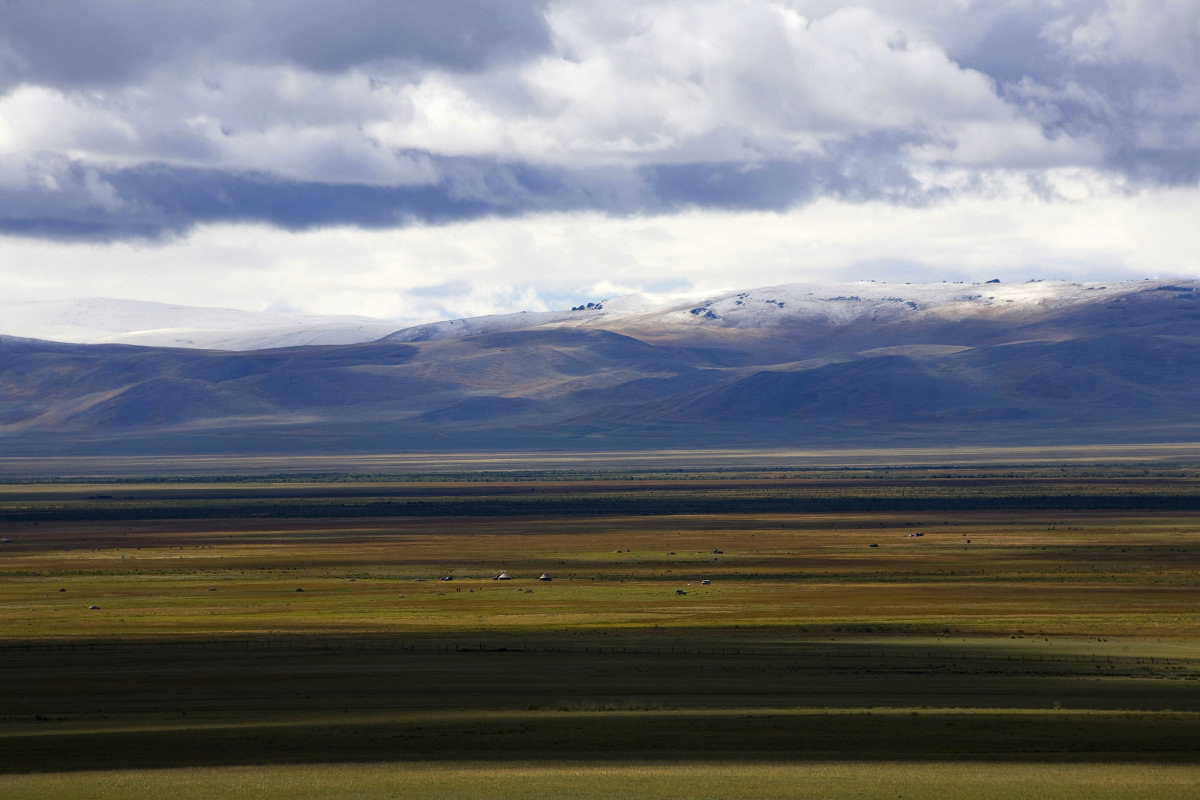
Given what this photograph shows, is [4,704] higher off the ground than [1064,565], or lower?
higher

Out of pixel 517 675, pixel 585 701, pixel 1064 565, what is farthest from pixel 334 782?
pixel 1064 565

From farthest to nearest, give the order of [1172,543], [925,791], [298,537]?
[298,537], [1172,543], [925,791]

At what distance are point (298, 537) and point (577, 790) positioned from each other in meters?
88.4

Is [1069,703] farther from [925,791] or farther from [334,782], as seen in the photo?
[334,782]

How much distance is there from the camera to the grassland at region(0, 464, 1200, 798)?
35.9 metres

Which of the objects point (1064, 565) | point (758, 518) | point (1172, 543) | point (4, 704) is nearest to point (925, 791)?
point (4, 704)

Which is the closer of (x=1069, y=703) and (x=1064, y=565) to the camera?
(x=1069, y=703)

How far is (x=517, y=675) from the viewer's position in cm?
4916

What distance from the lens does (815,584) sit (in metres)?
81.0

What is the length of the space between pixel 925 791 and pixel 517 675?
18837 mm

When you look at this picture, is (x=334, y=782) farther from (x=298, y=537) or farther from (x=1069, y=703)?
(x=298, y=537)

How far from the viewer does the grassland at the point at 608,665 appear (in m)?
35.9

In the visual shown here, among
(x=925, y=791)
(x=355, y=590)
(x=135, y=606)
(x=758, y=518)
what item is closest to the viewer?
(x=925, y=791)

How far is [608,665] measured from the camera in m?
50.9
